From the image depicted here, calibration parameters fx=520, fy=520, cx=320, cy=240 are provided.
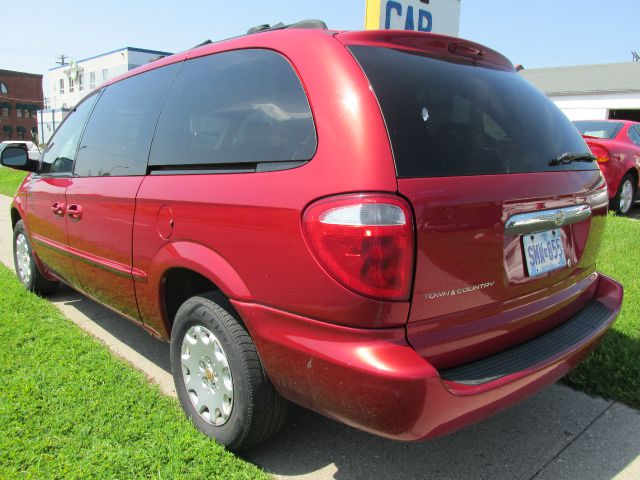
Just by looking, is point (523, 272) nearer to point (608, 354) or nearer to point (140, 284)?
point (608, 354)

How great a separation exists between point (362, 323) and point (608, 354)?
89.2 inches

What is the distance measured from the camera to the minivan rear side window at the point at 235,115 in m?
2.02

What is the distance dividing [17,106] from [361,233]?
91.2 metres

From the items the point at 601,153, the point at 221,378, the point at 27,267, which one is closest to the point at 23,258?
the point at 27,267

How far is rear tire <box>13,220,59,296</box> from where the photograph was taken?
4.57 m

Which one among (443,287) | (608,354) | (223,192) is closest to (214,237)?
(223,192)

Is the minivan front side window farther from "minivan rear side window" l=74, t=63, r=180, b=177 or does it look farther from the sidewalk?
the sidewalk

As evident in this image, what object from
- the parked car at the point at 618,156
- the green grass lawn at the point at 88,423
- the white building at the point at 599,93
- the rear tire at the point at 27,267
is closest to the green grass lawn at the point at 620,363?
the green grass lawn at the point at 88,423

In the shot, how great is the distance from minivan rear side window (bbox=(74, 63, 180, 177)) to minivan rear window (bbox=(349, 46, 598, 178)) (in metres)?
1.37

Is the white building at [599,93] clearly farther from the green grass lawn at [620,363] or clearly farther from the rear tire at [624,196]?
the green grass lawn at [620,363]

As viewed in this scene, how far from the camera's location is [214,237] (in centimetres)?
219

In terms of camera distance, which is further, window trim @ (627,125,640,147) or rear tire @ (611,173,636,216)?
window trim @ (627,125,640,147)

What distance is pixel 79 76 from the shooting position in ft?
181

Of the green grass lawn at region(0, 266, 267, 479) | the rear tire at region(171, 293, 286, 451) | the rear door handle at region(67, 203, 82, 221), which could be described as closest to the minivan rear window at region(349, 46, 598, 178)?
the rear tire at region(171, 293, 286, 451)
